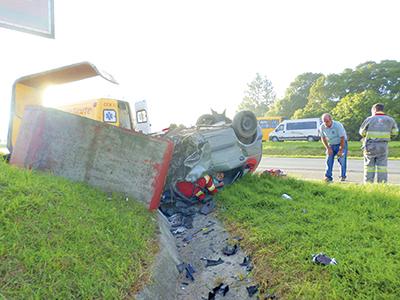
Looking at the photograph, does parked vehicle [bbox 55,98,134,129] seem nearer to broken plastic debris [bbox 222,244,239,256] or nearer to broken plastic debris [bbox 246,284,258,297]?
broken plastic debris [bbox 222,244,239,256]

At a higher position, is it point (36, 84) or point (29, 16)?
point (29, 16)

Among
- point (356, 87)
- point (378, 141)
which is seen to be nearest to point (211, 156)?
point (378, 141)

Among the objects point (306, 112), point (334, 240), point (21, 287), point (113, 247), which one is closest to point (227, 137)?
point (334, 240)

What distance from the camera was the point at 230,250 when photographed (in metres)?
Answer: 3.24

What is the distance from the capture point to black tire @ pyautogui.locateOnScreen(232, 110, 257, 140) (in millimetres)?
5270

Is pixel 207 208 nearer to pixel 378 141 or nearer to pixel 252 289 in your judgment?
pixel 252 289

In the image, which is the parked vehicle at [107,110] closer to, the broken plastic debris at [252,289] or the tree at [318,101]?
the broken plastic debris at [252,289]

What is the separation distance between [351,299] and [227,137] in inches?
126

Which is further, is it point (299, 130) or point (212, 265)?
point (299, 130)

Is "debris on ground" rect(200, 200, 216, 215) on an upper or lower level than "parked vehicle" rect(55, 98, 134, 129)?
lower

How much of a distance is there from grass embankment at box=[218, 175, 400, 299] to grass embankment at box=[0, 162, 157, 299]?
113cm

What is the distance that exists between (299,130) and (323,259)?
25128mm

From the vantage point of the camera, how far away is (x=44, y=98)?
16.4 ft

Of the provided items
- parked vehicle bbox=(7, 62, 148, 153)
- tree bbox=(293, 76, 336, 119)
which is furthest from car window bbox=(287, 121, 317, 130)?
parked vehicle bbox=(7, 62, 148, 153)
